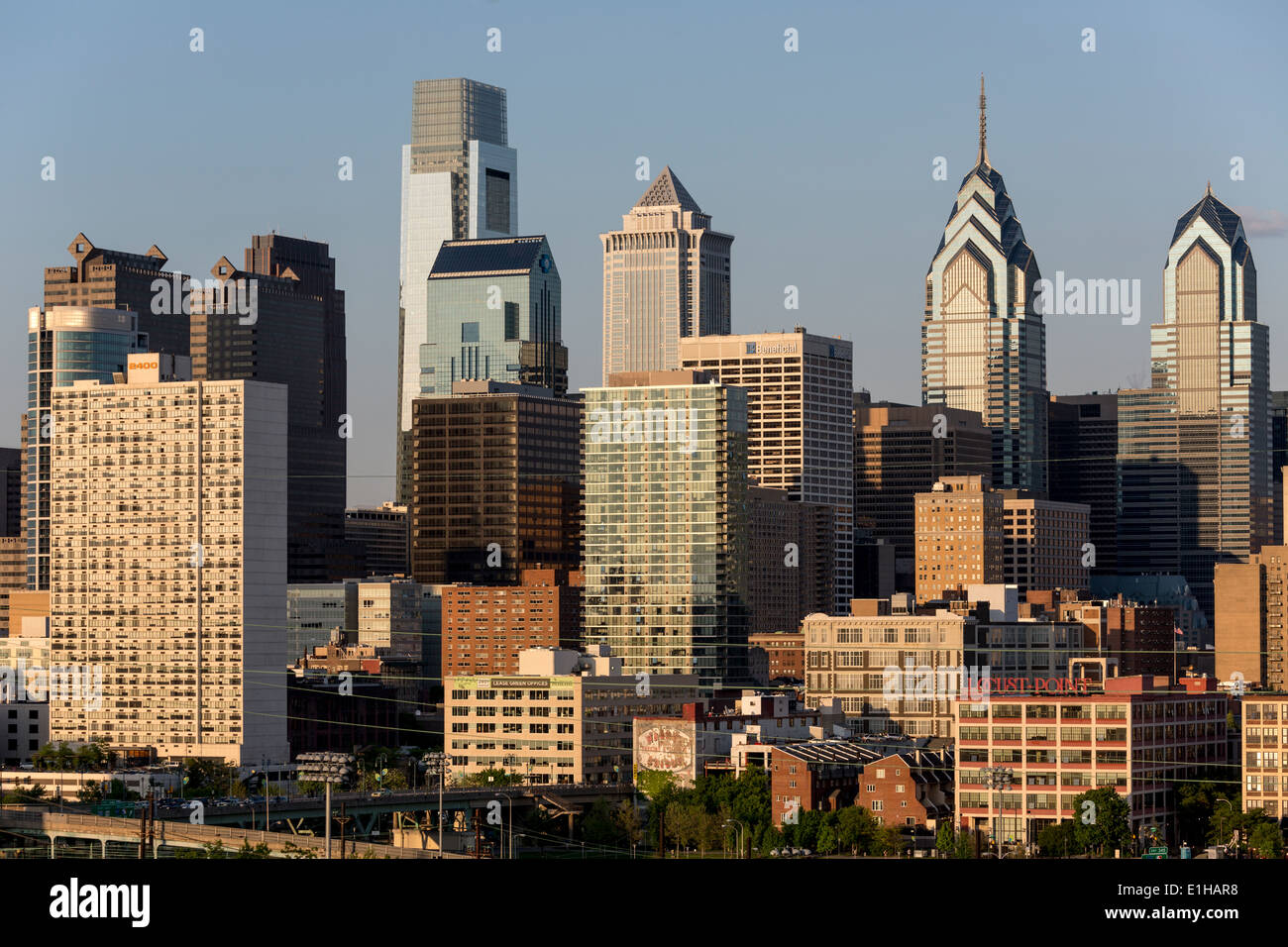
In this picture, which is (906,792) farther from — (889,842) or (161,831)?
(161,831)

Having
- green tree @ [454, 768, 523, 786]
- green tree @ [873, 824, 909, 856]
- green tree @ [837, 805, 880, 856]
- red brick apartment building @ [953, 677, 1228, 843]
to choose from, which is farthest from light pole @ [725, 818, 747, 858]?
green tree @ [454, 768, 523, 786]

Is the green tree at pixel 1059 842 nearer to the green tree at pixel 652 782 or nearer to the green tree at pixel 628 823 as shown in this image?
the green tree at pixel 628 823

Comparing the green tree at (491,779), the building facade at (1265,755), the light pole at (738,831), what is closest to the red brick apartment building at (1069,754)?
the building facade at (1265,755)

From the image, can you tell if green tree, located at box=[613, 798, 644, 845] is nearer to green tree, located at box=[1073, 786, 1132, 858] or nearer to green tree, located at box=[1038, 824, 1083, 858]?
green tree, located at box=[1038, 824, 1083, 858]
